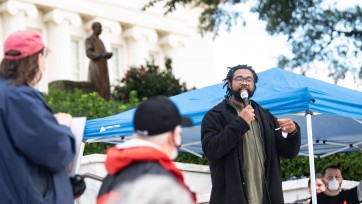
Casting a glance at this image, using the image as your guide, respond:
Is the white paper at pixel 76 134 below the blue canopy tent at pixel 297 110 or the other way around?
below

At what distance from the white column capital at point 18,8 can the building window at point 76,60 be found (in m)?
2.27

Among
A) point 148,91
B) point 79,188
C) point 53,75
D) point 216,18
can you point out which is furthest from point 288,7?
point 53,75

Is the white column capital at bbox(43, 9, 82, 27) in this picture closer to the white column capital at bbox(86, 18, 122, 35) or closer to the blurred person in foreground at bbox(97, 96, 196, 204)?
the white column capital at bbox(86, 18, 122, 35)

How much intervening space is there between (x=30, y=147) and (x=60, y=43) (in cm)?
2533

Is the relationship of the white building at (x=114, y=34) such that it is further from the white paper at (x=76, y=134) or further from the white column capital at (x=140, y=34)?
the white paper at (x=76, y=134)

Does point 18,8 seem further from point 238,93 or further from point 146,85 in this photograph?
point 238,93

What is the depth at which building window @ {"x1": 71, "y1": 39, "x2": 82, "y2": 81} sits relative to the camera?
29484 mm

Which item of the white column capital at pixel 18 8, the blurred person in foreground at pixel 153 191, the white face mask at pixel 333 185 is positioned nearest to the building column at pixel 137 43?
the white column capital at pixel 18 8

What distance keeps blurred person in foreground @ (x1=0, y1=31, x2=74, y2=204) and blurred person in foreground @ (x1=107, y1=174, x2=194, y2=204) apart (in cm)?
63

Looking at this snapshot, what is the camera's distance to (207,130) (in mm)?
5906

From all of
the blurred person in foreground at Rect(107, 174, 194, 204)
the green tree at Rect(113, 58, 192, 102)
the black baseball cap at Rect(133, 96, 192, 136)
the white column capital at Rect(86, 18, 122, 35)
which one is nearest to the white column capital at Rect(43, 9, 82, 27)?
the white column capital at Rect(86, 18, 122, 35)

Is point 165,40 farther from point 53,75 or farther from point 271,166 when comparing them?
point 271,166

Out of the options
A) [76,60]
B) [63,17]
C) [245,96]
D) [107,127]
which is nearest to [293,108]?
[245,96]

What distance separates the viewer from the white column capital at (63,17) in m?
28.9
